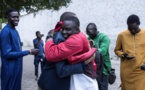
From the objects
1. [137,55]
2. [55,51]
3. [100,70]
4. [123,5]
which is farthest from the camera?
[123,5]

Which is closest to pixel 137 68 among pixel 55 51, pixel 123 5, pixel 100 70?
pixel 100 70

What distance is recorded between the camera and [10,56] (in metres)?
4.27

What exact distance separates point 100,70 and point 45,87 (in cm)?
187

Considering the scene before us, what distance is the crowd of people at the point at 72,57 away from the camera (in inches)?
119

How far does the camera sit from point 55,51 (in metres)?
2.98

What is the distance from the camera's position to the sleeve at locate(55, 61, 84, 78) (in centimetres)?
300

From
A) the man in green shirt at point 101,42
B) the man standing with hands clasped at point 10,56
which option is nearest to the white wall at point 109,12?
the man in green shirt at point 101,42

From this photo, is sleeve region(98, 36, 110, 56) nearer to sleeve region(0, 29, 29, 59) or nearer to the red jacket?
sleeve region(0, 29, 29, 59)

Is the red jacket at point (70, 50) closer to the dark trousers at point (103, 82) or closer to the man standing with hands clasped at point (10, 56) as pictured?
the man standing with hands clasped at point (10, 56)

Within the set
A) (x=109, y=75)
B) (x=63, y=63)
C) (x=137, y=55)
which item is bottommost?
(x=109, y=75)

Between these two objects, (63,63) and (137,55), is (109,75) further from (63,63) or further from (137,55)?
(63,63)

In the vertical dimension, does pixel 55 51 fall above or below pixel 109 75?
above

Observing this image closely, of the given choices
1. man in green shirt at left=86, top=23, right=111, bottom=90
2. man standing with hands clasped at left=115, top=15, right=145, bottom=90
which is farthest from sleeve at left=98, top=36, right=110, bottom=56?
man standing with hands clasped at left=115, top=15, right=145, bottom=90

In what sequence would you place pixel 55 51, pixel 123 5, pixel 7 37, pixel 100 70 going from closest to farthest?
pixel 55 51, pixel 7 37, pixel 100 70, pixel 123 5
